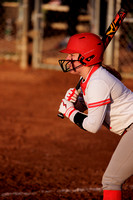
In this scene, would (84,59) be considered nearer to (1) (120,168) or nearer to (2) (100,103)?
(2) (100,103)

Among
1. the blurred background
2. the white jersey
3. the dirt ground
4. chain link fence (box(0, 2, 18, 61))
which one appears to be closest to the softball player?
the white jersey

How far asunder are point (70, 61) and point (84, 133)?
13.0 feet

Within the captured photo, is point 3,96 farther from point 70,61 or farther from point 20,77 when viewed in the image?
point 70,61

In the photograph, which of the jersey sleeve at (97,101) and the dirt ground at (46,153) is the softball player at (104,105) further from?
the dirt ground at (46,153)

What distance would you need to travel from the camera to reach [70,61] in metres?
3.37

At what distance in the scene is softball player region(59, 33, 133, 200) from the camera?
3.14 meters

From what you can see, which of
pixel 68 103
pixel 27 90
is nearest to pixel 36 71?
pixel 27 90

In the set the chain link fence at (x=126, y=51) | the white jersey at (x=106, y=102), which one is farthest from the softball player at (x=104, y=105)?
the chain link fence at (x=126, y=51)

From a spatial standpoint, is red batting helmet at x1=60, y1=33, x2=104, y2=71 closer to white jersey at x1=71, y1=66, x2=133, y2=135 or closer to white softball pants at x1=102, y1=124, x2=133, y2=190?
white jersey at x1=71, y1=66, x2=133, y2=135

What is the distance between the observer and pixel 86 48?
10.9 ft

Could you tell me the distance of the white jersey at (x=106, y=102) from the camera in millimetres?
3119

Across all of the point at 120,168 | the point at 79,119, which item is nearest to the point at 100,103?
the point at 79,119

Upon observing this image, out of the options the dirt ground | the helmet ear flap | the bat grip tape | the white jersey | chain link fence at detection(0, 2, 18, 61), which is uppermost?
the helmet ear flap

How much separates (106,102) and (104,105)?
3 cm
